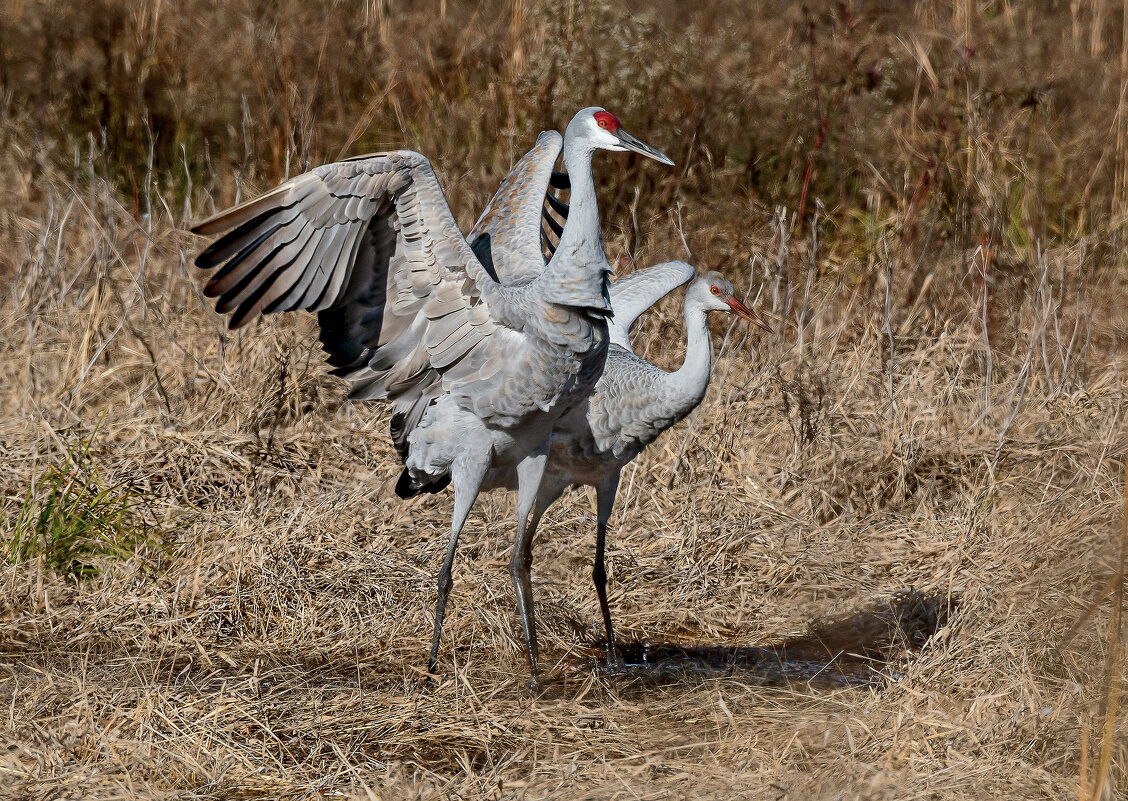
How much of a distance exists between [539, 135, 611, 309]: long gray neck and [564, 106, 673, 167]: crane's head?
0.18 meters

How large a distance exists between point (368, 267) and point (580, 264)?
57 cm

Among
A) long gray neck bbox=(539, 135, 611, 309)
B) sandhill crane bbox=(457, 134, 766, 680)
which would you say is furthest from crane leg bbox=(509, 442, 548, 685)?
long gray neck bbox=(539, 135, 611, 309)

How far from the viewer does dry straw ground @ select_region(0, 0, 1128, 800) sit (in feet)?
9.78

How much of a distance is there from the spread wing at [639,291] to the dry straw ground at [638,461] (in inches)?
22.2

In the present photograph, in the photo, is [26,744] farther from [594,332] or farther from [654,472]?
[654,472]

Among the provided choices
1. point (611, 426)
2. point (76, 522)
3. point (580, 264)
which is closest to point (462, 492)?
point (611, 426)

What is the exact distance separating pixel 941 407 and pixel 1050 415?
0.38 meters

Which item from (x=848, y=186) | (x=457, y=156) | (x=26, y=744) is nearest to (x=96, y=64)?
(x=457, y=156)

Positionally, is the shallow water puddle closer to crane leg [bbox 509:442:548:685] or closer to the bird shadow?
the bird shadow

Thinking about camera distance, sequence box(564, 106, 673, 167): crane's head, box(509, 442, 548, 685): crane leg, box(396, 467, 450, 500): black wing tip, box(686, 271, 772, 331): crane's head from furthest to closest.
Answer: box(686, 271, 772, 331): crane's head, box(396, 467, 450, 500): black wing tip, box(509, 442, 548, 685): crane leg, box(564, 106, 673, 167): crane's head

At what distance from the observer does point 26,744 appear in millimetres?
2859

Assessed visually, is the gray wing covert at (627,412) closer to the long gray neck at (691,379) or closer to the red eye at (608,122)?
the long gray neck at (691,379)

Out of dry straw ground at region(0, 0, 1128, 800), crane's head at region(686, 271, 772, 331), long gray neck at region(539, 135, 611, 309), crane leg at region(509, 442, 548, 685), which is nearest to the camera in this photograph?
dry straw ground at region(0, 0, 1128, 800)

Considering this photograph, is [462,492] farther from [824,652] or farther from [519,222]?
[824,652]
